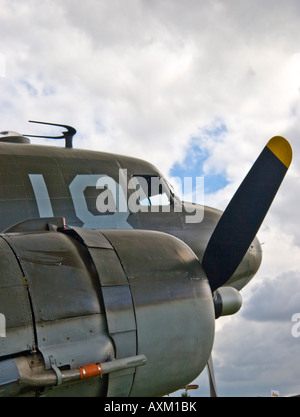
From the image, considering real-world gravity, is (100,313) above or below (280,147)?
below

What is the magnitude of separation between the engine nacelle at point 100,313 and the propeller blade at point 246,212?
68cm

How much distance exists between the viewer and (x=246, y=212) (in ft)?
22.7

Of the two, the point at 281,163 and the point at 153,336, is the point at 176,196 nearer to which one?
the point at 281,163

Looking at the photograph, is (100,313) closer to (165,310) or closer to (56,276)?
(56,276)

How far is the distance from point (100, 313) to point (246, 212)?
9.23 feet

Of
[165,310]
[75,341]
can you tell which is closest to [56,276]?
[75,341]

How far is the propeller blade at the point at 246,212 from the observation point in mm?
6750

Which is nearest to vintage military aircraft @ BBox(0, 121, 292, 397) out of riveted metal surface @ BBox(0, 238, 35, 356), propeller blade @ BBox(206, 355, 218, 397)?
riveted metal surface @ BBox(0, 238, 35, 356)

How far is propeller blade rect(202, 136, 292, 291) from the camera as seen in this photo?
675 cm

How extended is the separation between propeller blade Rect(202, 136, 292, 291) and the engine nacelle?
683mm

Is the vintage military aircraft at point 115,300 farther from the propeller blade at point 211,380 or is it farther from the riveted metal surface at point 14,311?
the propeller blade at point 211,380

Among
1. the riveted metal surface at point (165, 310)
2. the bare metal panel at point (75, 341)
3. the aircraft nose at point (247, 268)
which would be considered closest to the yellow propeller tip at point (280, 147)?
the riveted metal surface at point (165, 310)
